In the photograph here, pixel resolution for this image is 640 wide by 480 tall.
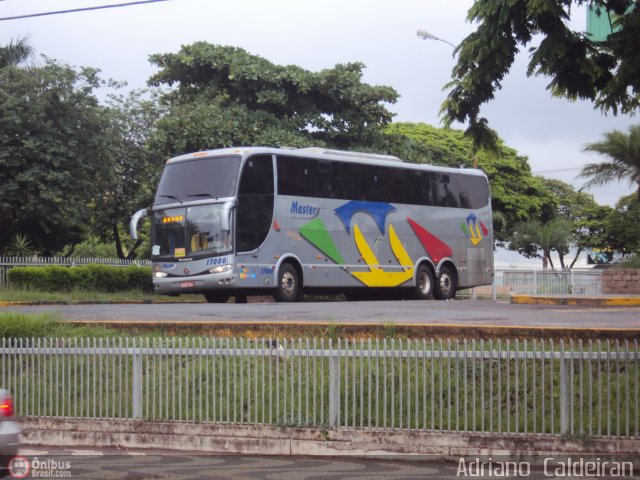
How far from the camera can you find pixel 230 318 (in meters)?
17.6

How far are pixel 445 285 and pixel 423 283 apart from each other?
44.2 inches

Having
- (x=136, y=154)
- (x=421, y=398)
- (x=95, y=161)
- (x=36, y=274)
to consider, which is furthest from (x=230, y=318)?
(x=136, y=154)

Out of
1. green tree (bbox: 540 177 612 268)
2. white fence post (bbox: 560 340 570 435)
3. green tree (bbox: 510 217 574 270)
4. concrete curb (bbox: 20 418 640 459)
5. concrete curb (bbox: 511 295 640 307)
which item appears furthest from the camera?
green tree (bbox: 540 177 612 268)

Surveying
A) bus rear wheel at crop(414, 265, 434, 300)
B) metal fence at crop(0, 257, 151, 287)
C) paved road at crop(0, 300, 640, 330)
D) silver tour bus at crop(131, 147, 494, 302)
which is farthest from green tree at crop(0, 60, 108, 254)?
paved road at crop(0, 300, 640, 330)

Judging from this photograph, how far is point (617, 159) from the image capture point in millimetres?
41375

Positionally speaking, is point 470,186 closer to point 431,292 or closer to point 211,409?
point 431,292

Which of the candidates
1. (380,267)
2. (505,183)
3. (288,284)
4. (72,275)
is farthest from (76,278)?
(505,183)

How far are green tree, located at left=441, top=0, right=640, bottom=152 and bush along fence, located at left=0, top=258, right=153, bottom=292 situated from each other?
19440 millimetres

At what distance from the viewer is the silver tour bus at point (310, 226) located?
24953 mm

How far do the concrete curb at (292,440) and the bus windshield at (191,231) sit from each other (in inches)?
489

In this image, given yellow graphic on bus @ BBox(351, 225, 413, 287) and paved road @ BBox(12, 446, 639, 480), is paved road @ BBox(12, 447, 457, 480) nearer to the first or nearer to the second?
paved road @ BBox(12, 446, 639, 480)

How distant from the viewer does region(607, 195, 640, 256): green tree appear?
52656mm

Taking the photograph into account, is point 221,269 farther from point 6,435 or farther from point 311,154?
point 6,435

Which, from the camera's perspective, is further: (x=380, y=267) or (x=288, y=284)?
(x=380, y=267)
